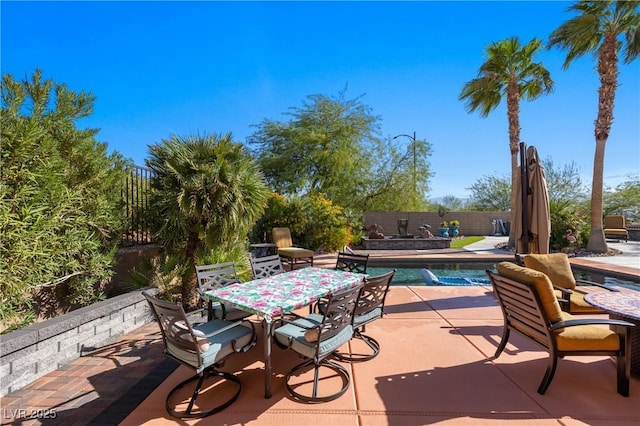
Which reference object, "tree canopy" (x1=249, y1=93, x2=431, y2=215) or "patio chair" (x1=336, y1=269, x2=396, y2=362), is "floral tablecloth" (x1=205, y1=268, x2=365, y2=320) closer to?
"patio chair" (x1=336, y1=269, x2=396, y2=362)

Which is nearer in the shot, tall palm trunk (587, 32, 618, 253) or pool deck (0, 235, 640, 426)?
pool deck (0, 235, 640, 426)

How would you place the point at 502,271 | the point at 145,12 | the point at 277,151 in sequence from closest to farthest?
the point at 502,271
the point at 145,12
the point at 277,151

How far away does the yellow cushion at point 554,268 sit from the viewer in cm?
413

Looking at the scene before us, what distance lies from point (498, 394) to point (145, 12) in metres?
7.93

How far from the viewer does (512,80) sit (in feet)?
40.2

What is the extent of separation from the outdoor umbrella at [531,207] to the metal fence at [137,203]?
6113mm

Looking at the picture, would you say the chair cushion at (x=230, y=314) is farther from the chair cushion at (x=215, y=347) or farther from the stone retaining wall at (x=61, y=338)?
the stone retaining wall at (x=61, y=338)

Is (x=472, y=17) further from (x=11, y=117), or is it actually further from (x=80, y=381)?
(x=80, y=381)

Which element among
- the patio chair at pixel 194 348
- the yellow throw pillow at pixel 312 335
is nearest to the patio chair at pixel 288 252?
the patio chair at pixel 194 348

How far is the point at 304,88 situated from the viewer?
650 inches

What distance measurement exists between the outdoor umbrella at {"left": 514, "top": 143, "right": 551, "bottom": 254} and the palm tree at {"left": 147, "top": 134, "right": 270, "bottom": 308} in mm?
4418

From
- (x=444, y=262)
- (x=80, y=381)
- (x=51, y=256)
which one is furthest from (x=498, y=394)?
(x=444, y=262)

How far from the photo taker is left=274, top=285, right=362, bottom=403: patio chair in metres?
2.29

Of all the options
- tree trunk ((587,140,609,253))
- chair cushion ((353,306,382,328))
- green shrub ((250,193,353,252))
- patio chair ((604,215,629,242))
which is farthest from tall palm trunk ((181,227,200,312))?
patio chair ((604,215,629,242))
